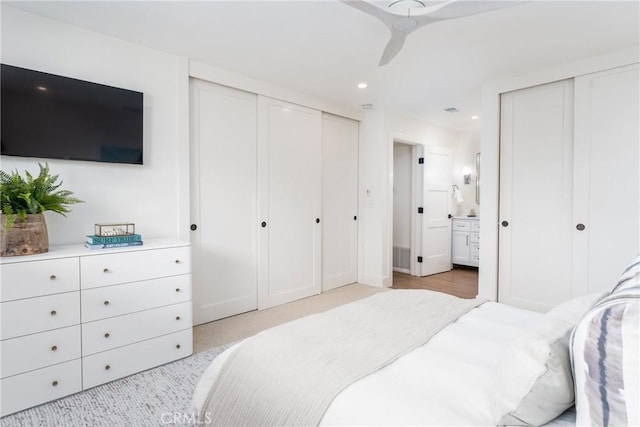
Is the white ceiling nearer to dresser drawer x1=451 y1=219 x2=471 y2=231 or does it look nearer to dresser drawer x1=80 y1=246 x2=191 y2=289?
dresser drawer x1=80 y1=246 x2=191 y2=289

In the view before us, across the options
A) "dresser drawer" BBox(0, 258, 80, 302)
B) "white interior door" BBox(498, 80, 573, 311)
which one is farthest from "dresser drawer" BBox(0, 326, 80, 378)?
"white interior door" BBox(498, 80, 573, 311)

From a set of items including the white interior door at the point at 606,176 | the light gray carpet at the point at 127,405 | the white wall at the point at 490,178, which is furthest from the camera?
the white wall at the point at 490,178

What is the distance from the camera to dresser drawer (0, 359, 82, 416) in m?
1.82

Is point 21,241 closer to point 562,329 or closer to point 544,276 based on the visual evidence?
point 562,329

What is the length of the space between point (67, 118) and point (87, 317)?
1359 millimetres

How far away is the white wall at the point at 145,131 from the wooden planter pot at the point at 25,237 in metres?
0.34


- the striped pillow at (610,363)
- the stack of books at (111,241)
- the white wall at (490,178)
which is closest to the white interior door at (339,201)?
the white wall at (490,178)

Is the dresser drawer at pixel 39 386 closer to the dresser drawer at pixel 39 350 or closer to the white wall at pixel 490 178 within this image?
the dresser drawer at pixel 39 350

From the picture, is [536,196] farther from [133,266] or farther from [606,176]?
[133,266]

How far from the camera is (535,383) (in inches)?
32.9

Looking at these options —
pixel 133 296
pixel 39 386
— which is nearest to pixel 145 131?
pixel 133 296

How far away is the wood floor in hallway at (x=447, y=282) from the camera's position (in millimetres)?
4383

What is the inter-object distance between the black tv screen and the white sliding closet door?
1.27 metres

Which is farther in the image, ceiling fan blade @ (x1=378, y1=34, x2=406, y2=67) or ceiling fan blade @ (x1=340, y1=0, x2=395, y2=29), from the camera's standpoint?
ceiling fan blade @ (x1=378, y1=34, x2=406, y2=67)
